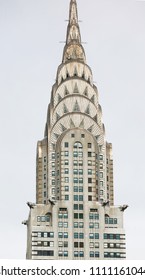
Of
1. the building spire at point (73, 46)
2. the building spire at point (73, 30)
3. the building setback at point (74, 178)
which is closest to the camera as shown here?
the building spire at point (73, 30)

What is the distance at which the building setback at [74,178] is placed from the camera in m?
23.8

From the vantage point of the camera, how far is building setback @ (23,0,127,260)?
2380cm

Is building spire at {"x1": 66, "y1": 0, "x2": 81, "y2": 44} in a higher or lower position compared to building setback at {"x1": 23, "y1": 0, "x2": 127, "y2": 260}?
higher

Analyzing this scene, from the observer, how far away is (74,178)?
25.0 metres

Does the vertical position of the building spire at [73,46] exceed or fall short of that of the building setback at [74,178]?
it exceeds it

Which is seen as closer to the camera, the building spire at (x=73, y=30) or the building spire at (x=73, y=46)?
the building spire at (x=73, y=30)

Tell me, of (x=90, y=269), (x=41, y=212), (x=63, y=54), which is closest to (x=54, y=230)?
(x=41, y=212)

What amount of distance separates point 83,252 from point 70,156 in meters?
3.12

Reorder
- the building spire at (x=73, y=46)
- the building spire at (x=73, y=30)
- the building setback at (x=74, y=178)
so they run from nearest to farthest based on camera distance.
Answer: the building spire at (x=73, y=30)
the building setback at (x=74, y=178)
the building spire at (x=73, y=46)

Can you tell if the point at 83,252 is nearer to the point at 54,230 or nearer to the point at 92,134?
the point at 54,230

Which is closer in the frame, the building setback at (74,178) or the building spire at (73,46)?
the building setback at (74,178)

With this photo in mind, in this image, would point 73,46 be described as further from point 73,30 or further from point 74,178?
point 74,178

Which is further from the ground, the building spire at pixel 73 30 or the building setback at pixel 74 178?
the building spire at pixel 73 30

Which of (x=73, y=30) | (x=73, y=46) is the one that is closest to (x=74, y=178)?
(x=73, y=46)
